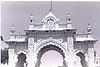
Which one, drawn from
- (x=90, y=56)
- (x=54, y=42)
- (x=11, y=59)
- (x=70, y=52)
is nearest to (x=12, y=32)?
(x=11, y=59)

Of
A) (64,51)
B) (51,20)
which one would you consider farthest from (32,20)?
(64,51)

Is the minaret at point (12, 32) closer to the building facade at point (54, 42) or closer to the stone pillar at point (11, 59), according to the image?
the building facade at point (54, 42)

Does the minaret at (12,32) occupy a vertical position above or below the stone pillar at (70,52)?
above

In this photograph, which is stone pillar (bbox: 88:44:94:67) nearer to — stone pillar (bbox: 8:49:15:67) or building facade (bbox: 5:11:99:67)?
building facade (bbox: 5:11:99:67)

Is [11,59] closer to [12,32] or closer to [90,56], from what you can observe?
[12,32]

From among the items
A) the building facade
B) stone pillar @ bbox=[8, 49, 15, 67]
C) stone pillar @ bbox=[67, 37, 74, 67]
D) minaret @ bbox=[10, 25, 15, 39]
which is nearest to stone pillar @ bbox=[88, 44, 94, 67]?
the building facade

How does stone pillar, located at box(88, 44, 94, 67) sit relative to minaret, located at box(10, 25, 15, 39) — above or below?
below

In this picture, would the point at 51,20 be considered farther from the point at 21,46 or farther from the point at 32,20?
the point at 21,46

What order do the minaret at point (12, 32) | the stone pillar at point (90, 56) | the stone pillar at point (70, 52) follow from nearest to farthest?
1. the stone pillar at point (70, 52)
2. the stone pillar at point (90, 56)
3. the minaret at point (12, 32)

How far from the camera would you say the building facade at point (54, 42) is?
1266 inches

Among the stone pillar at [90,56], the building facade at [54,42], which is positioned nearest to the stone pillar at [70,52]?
the building facade at [54,42]

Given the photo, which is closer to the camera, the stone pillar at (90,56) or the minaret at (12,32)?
the stone pillar at (90,56)

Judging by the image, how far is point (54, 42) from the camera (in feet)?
106

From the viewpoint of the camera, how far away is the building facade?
32.2 meters
